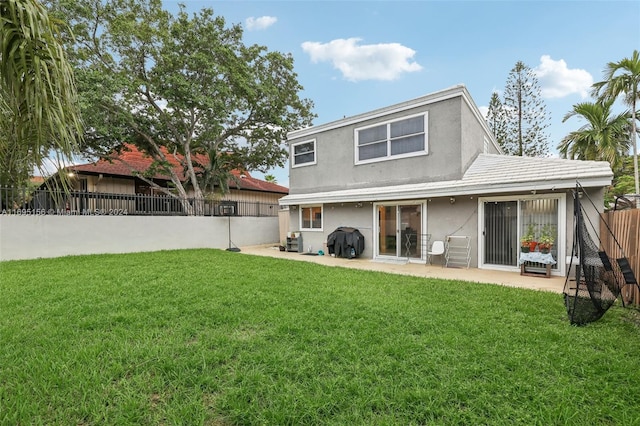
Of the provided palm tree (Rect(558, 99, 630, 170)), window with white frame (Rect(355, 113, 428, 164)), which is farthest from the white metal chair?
palm tree (Rect(558, 99, 630, 170))

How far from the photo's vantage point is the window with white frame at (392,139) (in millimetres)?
10297

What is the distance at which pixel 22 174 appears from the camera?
226 centimetres

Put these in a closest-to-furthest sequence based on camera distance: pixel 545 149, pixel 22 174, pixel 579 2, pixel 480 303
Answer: pixel 22 174, pixel 480 303, pixel 579 2, pixel 545 149

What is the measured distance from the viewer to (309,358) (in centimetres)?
330

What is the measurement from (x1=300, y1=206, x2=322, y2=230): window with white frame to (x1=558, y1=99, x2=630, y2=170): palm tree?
14086mm

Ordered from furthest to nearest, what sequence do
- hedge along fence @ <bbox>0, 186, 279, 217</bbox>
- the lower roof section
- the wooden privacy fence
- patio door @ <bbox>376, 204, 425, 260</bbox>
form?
patio door @ <bbox>376, 204, 425, 260</bbox> → hedge along fence @ <bbox>0, 186, 279, 217</bbox> → the lower roof section → the wooden privacy fence

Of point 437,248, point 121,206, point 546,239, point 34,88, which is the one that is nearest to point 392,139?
point 437,248

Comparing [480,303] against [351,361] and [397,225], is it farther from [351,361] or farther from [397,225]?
[397,225]

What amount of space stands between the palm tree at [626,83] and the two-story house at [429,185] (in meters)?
7.32

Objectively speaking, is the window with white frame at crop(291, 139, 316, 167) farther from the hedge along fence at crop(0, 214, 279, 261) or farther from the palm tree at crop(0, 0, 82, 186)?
the palm tree at crop(0, 0, 82, 186)

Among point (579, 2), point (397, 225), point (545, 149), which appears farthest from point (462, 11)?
point (545, 149)

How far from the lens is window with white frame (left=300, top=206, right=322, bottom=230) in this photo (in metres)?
13.0

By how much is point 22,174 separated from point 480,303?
6.28 metres

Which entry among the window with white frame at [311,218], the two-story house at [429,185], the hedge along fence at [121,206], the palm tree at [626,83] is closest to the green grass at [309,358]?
the two-story house at [429,185]
